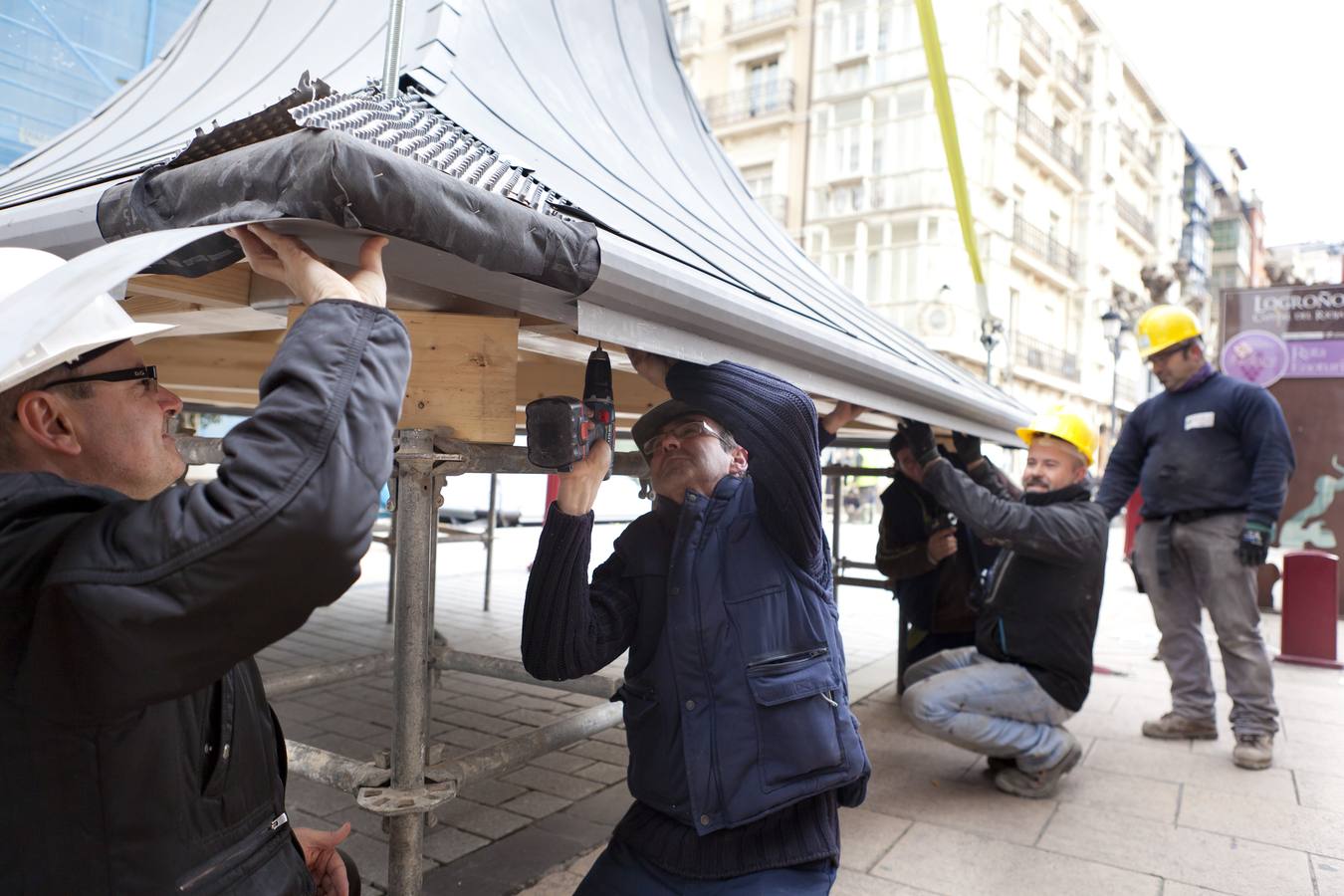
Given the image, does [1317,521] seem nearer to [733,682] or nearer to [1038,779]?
[1038,779]

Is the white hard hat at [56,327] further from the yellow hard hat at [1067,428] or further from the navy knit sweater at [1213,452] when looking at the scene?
the navy knit sweater at [1213,452]

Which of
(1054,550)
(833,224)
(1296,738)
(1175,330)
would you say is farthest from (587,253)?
(833,224)

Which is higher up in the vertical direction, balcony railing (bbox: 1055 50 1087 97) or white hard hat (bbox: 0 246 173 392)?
balcony railing (bbox: 1055 50 1087 97)

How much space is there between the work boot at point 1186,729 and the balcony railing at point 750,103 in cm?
2686

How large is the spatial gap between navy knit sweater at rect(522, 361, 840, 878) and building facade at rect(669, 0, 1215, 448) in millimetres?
23384

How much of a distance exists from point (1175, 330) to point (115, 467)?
472 centimetres

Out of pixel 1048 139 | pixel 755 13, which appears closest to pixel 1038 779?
pixel 755 13

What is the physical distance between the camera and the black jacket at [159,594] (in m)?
1.00

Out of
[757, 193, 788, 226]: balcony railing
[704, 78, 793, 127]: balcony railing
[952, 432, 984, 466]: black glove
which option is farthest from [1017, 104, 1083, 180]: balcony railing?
[952, 432, 984, 466]: black glove

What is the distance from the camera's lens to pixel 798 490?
202 centimetres

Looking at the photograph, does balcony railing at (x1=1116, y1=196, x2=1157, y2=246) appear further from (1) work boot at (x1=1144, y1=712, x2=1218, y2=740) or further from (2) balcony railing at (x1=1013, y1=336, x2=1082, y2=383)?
(1) work boot at (x1=1144, y1=712, x2=1218, y2=740)

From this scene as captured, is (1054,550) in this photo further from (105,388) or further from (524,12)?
(105,388)

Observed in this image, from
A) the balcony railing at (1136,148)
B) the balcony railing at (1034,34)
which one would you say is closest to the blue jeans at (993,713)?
the balcony railing at (1034,34)

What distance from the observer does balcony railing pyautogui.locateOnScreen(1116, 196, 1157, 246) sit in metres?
36.3
